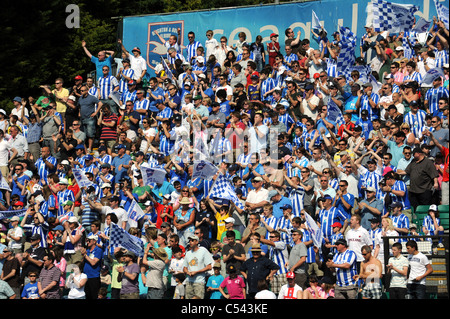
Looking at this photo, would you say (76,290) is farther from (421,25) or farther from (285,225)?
(421,25)

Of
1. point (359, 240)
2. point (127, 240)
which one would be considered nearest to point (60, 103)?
point (127, 240)

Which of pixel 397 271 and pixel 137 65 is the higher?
pixel 137 65

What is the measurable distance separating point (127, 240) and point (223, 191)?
2.34m

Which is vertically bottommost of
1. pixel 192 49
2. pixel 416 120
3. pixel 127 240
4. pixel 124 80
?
pixel 127 240

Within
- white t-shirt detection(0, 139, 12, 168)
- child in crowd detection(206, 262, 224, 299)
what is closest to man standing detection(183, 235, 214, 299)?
child in crowd detection(206, 262, 224, 299)

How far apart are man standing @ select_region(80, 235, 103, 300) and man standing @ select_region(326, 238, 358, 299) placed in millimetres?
4942

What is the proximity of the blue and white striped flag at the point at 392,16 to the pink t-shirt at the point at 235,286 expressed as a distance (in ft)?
28.7

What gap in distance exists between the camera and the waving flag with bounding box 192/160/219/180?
→ 1914 cm

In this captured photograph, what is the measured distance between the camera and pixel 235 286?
51.8 feet

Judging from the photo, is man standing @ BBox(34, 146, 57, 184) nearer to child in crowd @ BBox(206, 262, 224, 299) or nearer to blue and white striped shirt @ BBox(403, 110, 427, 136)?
child in crowd @ BBox(206, 262, 224, 299)

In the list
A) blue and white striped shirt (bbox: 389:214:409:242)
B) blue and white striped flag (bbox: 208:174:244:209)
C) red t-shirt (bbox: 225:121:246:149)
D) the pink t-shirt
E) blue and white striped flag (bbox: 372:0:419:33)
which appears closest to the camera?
the pink t-shirt

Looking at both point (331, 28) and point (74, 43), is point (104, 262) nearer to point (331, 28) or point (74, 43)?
point (331, 28)

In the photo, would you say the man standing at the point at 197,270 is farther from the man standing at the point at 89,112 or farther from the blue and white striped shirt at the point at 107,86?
the blue and white striped shirt at the point at 107,86

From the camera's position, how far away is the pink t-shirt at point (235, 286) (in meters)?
15.7
